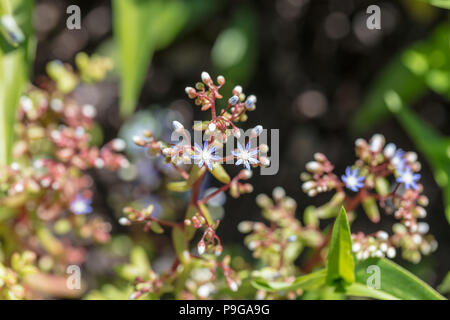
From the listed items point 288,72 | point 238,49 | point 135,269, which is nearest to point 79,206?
point 135,269

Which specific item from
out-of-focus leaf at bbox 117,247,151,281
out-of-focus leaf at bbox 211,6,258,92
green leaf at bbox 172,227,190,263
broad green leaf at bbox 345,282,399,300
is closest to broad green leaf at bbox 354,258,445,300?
broad green leaf at bbox 345,282,399,300

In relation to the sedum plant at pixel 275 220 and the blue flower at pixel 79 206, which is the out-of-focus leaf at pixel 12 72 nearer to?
the blue flower at pixel 79 206

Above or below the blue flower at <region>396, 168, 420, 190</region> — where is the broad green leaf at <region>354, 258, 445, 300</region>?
below

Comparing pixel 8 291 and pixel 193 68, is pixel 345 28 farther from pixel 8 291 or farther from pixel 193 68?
pixel 8 291

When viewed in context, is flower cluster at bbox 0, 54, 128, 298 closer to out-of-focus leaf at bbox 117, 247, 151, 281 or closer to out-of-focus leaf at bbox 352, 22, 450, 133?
out-of-focus leaf at bbox 117, 247, 151, 281

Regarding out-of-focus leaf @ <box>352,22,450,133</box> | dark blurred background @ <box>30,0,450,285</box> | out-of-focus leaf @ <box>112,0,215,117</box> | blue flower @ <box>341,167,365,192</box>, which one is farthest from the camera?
dark blurred background @ <box>30,0,450,285</box>

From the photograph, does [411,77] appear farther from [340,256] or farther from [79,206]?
[79,206]

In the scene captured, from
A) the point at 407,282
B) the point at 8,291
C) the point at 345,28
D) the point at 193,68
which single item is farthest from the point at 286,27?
the point at 8,291
